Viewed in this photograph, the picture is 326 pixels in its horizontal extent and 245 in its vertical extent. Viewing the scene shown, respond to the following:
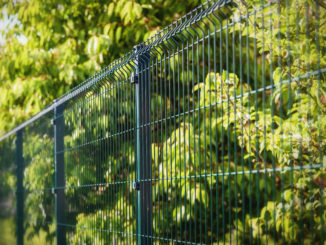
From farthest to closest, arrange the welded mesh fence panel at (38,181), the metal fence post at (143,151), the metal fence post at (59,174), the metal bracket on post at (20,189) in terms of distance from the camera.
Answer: the metal bracket on post at (20,189) < the welded mesh fence panel at (38,181) < the metal fence post at (59,174) < the metal fence post at (143,151)

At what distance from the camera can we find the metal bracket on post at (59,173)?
19.5ft

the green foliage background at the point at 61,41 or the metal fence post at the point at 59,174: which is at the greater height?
the green foliage background at the point at 61,41

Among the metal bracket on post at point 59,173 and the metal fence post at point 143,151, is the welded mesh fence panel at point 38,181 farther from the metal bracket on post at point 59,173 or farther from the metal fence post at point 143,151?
the metal fence post at point 143,151

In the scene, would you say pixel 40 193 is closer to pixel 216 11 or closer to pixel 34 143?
pixel 34 143

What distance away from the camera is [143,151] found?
3.95 m

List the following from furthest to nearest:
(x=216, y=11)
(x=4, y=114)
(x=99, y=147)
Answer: (x=4, y=114) < (x=99, y=147) < (x=216, y=11)

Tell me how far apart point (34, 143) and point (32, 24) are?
257cm

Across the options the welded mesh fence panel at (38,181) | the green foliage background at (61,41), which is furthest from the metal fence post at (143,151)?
the green foliage background at (61,41)

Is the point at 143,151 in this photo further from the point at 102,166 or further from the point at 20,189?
the point at 20,189

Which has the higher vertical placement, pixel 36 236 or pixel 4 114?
pixel 4 114

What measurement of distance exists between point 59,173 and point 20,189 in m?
2.78

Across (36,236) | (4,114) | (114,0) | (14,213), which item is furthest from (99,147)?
(4,114)

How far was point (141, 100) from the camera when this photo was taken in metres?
4.02

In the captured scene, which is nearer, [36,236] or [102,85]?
[102,85]
